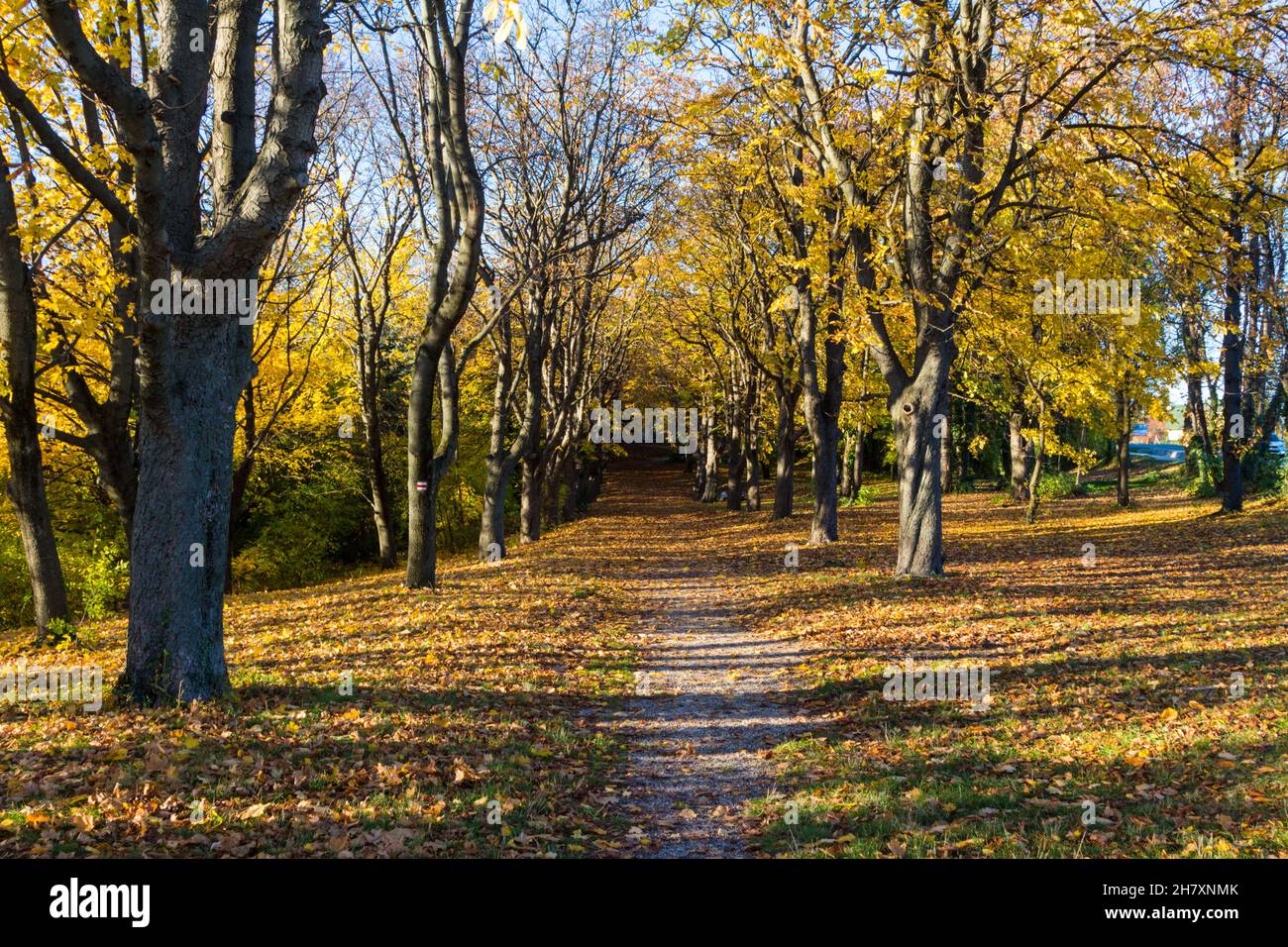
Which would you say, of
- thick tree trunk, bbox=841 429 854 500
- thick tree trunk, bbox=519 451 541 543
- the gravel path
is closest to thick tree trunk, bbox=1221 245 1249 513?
the gravel path

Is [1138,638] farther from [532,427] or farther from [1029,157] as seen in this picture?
[532,427]

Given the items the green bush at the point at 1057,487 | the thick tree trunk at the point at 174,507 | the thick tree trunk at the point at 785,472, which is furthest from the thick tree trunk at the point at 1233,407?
the thick tree trunk at the point at 174,507

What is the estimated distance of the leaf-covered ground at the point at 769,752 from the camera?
16.2 ft

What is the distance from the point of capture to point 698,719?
8.11m

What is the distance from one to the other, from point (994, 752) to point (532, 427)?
15.4 meters

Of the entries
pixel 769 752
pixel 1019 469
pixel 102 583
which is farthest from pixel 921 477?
pixel 1019 469

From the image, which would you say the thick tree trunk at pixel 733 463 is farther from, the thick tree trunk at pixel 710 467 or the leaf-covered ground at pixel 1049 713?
the leaf-covered ground at pixel 1049 713

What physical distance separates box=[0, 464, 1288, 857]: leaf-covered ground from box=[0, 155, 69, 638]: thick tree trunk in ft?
3.49

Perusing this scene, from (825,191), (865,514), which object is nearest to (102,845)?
(825,191)

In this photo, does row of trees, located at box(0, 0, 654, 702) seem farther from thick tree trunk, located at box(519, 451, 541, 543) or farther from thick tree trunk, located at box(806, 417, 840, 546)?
thick tree trunk, located at box(806, 417, 840, 546)

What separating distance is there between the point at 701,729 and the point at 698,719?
1.00ft

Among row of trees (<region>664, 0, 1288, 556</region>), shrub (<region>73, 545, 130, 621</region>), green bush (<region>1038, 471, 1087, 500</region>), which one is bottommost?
shrub (<region>73, 545, 130, 621</region>)

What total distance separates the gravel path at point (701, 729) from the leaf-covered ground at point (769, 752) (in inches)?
6.4

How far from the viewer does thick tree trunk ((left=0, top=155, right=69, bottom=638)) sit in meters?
9.73
